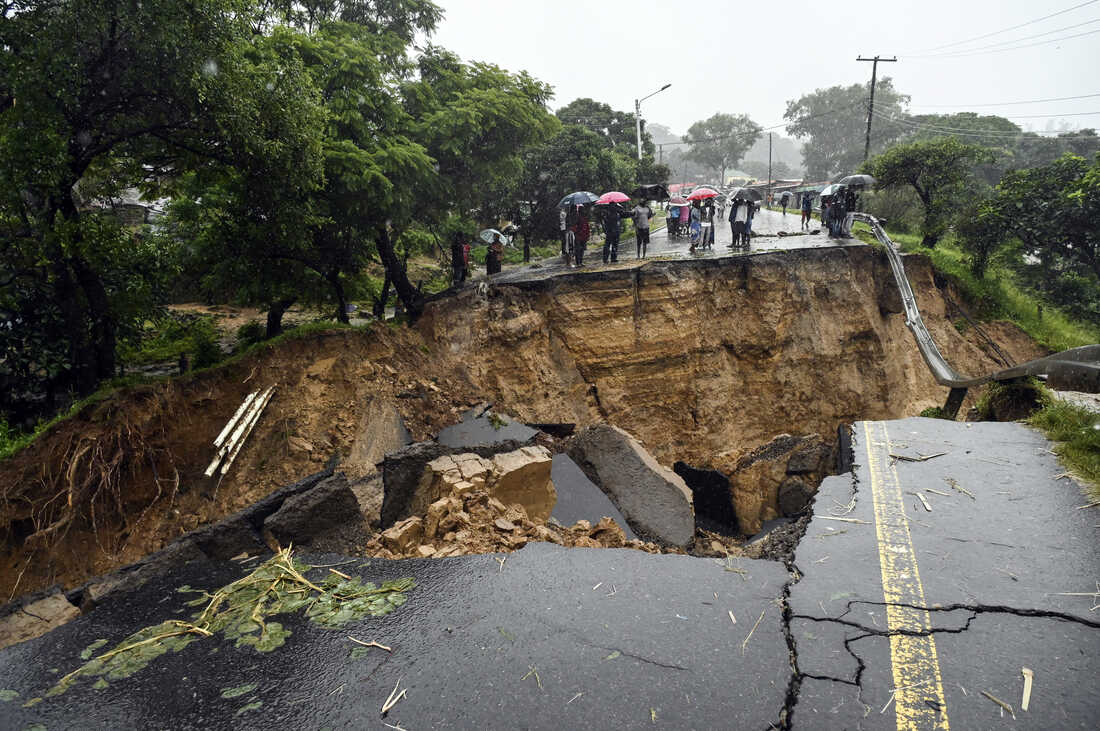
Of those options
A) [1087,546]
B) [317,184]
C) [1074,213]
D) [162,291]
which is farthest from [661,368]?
[1074,213]

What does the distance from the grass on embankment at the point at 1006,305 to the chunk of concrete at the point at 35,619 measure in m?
20.6

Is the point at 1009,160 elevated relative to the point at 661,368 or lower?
elevated

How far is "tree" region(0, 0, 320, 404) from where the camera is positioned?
20.8 ft

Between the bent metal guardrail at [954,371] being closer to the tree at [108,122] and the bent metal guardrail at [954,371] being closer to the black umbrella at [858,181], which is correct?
the black umbrella at [858,181]

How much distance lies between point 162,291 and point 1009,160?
55700mm

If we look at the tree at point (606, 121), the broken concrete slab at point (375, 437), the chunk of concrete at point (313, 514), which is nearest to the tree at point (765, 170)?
the tree at point (606, 121)

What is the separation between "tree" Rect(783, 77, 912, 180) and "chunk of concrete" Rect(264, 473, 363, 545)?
71.3 m

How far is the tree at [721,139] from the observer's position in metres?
72.6

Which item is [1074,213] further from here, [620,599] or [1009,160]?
[1009,160]

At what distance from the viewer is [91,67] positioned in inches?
265

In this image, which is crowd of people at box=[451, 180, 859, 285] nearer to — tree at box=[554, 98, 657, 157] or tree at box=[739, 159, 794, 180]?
tree at box=[554, 98, 657, 157]

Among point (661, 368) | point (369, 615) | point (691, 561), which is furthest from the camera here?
point (661, 368)

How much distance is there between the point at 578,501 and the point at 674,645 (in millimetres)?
4510

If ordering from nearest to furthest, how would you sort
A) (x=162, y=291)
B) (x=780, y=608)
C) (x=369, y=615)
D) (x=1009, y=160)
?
1. (x=780, y=608)
2. (x=369, y=615)
3. (x=162, y=291)
4. (x=1009, y=160)
